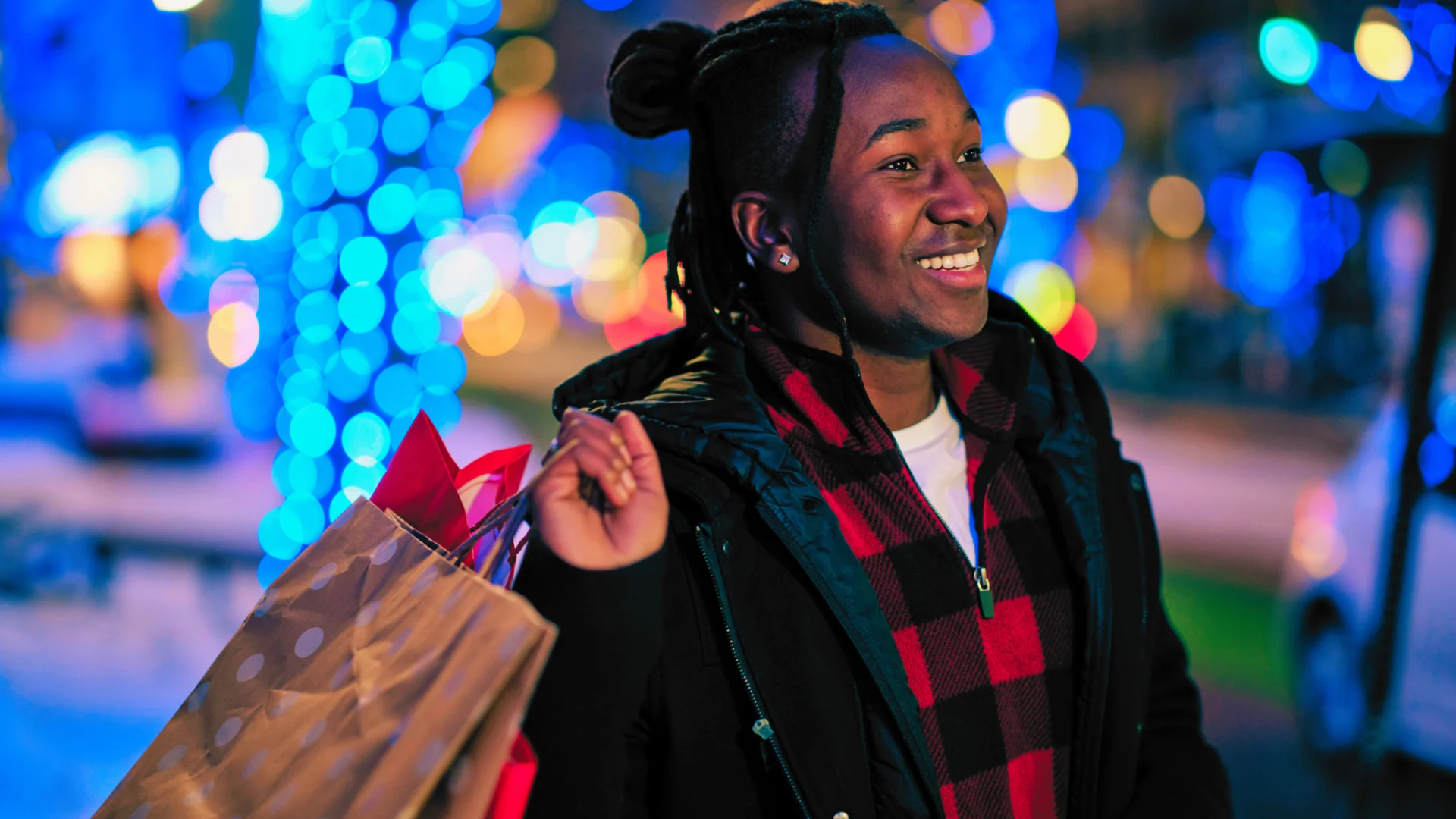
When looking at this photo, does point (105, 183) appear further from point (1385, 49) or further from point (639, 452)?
point (1385, 49)

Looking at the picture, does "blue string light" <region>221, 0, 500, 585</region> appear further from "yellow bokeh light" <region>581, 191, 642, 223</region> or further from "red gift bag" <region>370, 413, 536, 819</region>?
"yellow bokeh light" <region>581, 191, 642, 223</region>

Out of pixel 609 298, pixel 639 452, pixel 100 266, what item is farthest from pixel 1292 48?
pixel 609 298

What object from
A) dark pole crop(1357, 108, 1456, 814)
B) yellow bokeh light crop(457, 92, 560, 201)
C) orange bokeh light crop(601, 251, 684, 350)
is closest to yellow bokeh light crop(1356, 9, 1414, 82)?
dark pole crop(1357, 108, 1456, 814)

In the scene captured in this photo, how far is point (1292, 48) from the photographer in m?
10.7

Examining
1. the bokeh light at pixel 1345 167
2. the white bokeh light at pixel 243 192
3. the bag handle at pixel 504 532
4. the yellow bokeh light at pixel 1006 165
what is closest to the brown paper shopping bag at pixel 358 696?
the bag handle at pixel 504 532

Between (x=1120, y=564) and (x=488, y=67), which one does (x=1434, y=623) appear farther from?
(x=488, y=67)

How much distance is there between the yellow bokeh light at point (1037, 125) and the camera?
1542 centimetres

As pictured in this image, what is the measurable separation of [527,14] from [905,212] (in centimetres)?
1718

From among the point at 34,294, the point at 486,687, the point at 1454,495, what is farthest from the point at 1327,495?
the point at 34,294

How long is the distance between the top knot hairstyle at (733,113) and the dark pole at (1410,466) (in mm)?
1870

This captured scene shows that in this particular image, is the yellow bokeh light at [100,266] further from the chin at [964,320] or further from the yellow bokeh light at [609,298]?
the chin at [964,320]

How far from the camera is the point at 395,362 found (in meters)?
4.05

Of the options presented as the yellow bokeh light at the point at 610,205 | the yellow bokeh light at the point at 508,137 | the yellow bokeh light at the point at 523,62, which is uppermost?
the yellow bokeh light at the point at 523,62

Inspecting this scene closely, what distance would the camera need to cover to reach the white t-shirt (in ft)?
5.64
